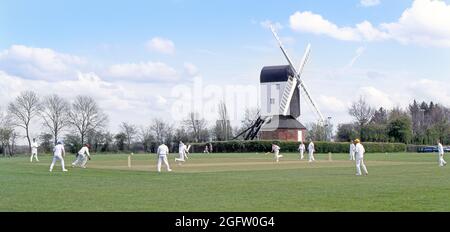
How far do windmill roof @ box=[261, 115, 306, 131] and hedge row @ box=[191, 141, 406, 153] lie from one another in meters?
7.09

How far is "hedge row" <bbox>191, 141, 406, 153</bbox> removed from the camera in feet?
281

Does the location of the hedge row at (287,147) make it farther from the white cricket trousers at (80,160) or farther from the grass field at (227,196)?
the grass field at (227,196)

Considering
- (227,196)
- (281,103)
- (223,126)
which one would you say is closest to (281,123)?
(281,103)

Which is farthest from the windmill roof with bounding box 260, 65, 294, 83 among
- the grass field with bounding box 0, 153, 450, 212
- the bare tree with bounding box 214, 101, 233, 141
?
the grass field with bounding box 0, 153, 450, 212

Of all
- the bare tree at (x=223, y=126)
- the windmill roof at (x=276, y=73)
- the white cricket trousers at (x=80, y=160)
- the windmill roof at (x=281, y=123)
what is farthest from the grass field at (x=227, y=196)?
the bare tree at (x=223, y=126)

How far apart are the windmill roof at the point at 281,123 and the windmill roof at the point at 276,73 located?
19.0 ft

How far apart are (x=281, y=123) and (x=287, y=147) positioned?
8532 millimetres

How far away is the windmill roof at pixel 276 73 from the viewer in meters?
92.2

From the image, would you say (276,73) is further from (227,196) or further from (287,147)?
(227,196)

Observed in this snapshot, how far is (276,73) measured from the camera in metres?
92.9
